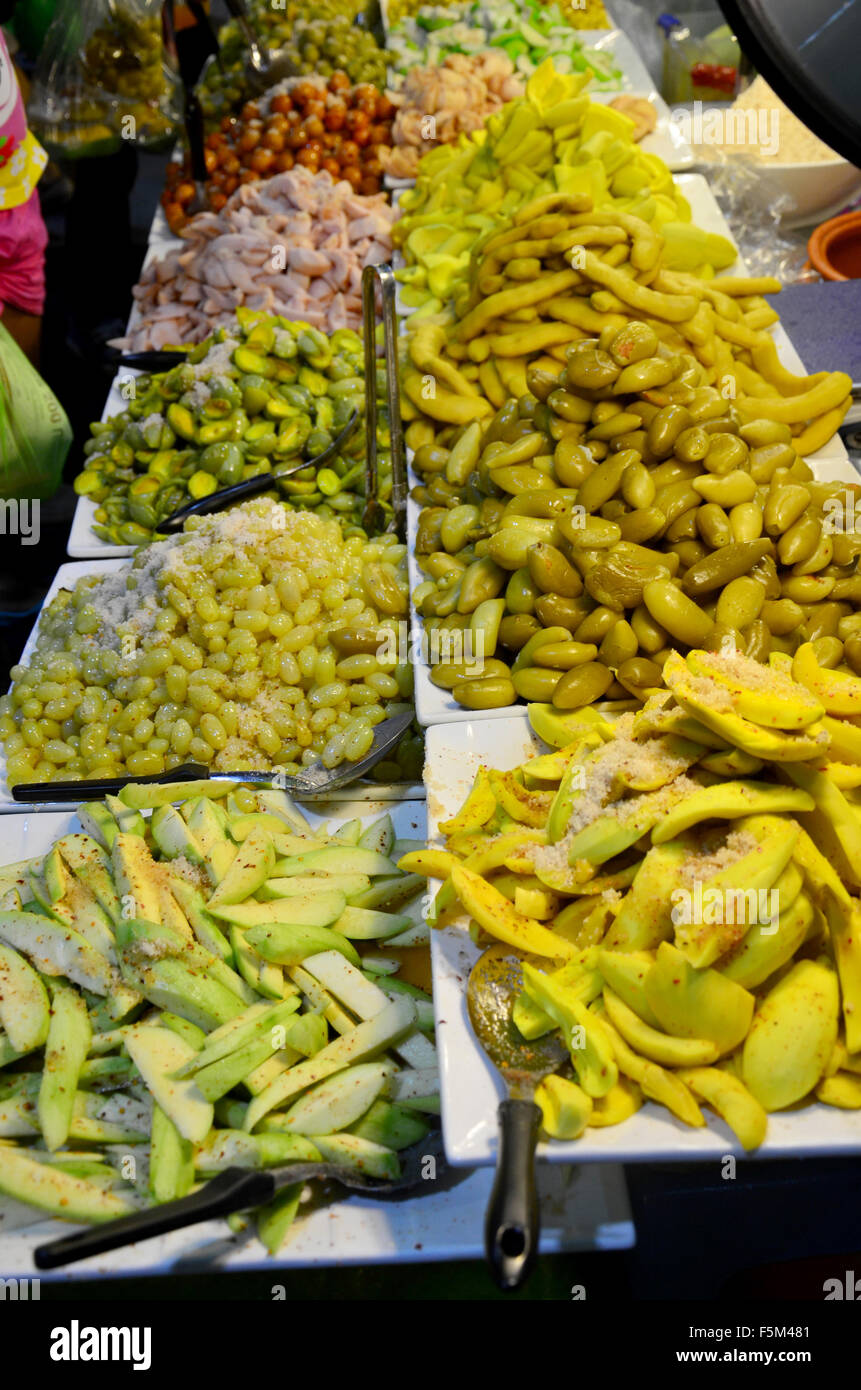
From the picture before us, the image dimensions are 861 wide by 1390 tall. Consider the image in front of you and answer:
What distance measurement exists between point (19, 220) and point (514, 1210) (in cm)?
258

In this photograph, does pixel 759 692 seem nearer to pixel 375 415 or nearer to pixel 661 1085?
pixel 661 1085

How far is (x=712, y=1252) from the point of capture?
1.41 meters

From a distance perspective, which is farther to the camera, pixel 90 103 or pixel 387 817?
pixel 90 103

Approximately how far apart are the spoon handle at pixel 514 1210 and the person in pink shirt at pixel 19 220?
2314 mm

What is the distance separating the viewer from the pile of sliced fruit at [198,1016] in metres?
1.17

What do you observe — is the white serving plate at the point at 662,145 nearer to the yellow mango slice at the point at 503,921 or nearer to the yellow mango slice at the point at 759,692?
the yellow mango slice at the point at 759,692

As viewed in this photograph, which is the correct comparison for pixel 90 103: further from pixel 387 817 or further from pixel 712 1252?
pixel 712 1252

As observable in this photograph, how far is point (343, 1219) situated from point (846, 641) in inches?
39.5

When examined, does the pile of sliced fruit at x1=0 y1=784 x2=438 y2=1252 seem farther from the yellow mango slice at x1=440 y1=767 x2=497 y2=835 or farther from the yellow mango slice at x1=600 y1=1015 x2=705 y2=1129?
the yellow mango slice at x1=600 y1=1015 x2=705 y2=1129

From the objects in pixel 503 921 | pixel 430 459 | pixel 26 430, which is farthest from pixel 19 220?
pixel 503 921

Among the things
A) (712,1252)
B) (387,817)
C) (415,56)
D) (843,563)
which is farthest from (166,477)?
(415,56)

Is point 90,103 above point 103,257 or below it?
above

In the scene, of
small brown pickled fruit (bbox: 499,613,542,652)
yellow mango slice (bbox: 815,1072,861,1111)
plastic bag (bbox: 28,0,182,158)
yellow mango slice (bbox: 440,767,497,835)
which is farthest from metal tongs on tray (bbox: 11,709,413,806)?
plastic bag (bbox: 28,0,182,158)

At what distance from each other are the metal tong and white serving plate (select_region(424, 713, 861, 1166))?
3.47 ft
